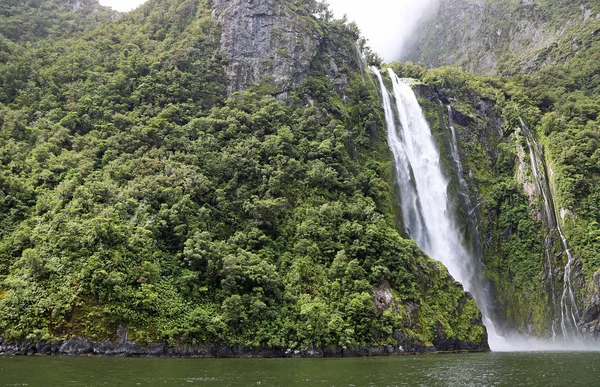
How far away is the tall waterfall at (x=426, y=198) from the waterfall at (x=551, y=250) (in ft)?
21.2

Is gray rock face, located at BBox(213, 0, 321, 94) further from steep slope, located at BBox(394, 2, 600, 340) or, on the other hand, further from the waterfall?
the waterfall

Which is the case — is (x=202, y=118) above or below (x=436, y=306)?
above

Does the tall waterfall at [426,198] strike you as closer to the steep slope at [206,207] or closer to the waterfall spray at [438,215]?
the waterfall spray at [438,215]

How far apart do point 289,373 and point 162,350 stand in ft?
35.9

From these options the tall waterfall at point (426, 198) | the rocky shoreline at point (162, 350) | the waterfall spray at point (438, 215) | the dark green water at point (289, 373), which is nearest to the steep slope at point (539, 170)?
the waterfall spray at point (438, 215)

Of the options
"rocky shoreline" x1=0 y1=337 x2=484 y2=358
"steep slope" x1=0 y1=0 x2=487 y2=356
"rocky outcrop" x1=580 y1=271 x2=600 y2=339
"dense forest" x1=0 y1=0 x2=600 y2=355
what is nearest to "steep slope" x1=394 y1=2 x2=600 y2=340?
"rocky outcrop" x1=580 y1=271 x2=600 y2=339

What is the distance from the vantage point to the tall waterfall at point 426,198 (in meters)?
47.6

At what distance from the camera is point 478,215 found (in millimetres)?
53781

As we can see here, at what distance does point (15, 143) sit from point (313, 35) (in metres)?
37.6

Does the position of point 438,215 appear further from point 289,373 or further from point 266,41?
point 289,373

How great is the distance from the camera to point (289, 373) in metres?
21.3

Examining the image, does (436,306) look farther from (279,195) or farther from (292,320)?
(279,195)

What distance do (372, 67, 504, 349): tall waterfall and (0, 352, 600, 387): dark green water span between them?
2093 cm

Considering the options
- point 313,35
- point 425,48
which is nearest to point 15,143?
point 313,35
